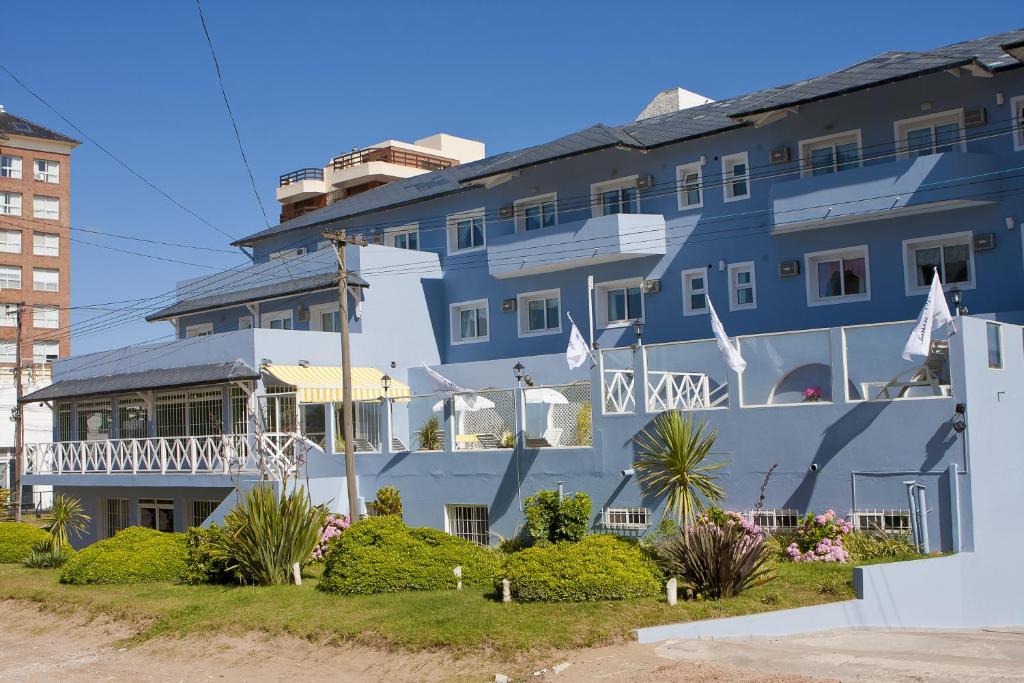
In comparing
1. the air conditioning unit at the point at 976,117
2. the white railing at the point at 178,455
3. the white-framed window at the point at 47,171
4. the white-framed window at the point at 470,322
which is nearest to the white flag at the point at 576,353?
the white railing at the point at 178,455

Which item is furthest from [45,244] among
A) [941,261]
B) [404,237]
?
[941,261]

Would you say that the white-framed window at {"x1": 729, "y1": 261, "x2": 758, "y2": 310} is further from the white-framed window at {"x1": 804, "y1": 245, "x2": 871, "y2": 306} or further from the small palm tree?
the small palm tree

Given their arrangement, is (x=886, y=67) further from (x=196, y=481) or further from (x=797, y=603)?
(x=196, y=481)

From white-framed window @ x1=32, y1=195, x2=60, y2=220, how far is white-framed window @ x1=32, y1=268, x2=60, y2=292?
12.3 ft

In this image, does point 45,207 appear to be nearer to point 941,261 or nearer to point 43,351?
point 43,351

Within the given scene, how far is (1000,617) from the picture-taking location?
19234 millimetres

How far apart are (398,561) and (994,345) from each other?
1120 cm

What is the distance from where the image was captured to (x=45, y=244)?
256 ft

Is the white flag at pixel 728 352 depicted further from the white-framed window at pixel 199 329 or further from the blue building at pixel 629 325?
the white-framed window at pixel 199 329

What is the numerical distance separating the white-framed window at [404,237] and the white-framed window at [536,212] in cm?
473

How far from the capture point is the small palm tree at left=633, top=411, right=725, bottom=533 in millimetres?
20656

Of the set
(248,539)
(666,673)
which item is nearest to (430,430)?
(248,539)

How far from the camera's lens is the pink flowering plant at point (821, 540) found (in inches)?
755

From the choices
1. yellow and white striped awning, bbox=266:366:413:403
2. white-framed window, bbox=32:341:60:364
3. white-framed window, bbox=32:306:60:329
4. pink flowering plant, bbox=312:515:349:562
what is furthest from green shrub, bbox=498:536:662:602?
white-framed window, bbox=32:306:60:329
